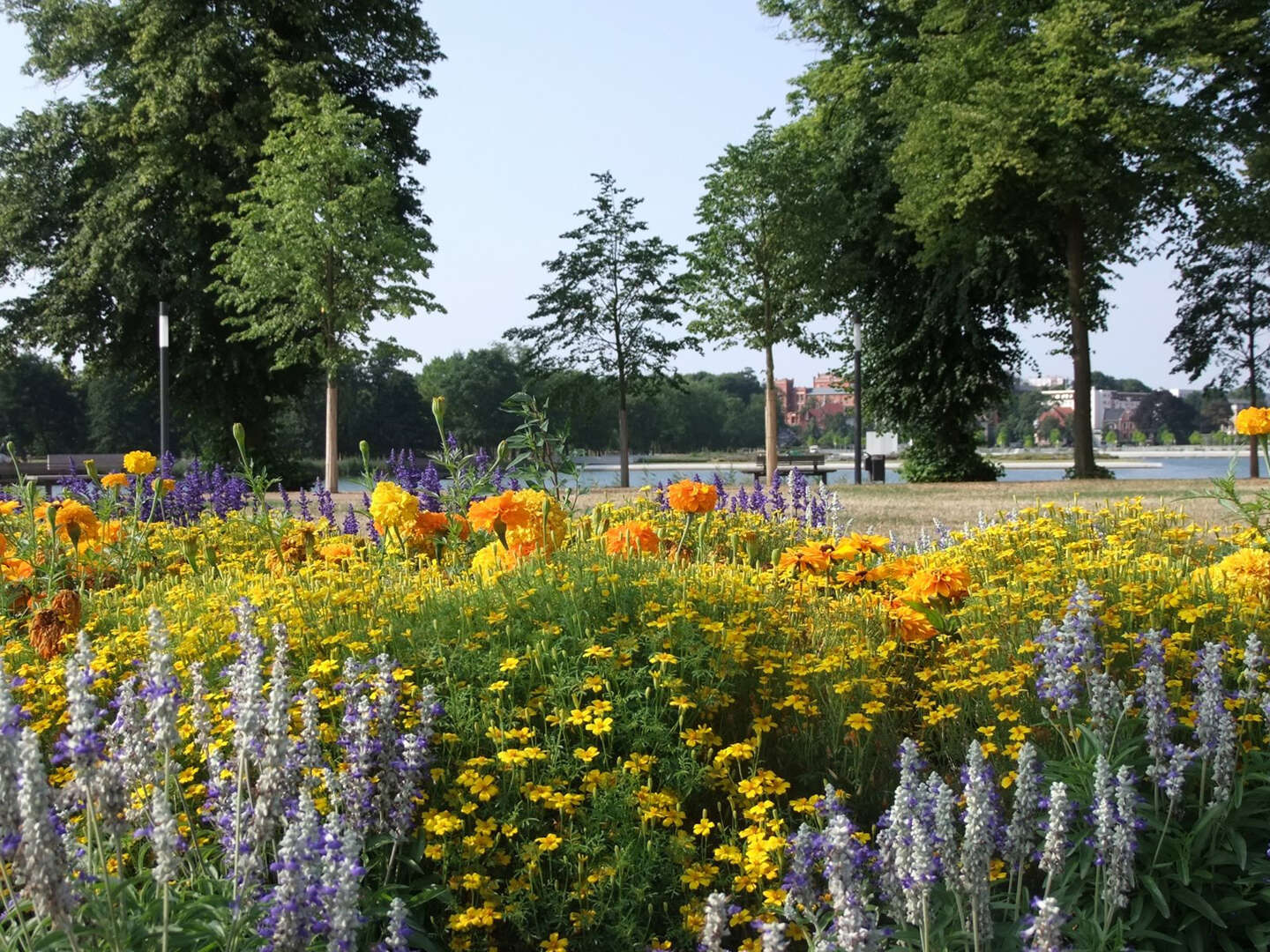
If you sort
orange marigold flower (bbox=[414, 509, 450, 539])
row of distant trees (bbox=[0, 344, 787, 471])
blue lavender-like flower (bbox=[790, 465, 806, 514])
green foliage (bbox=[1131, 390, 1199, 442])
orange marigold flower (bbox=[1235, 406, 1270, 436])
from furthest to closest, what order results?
green foliage (bbox=[1131, 390, 1199, 442]) → row of distant trees (bbox=[0, 344, 787, 471]) → blue lavender-like flower (bbox=[790, 465, 806, 514]) → orange marigold flower (bbox=[1235, 406, 1270, 436]) → orange marigold flower (bbox=[414, 509, 450, 539])

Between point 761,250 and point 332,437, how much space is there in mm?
9170

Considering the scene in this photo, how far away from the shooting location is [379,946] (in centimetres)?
182

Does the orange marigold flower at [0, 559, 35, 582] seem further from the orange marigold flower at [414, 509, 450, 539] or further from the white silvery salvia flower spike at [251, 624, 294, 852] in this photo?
the white silvery salvia flower spike at [251, 624, 294, 852]

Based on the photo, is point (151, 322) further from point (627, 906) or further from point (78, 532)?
point (627, 906)

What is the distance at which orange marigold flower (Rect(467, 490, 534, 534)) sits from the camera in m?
3.98

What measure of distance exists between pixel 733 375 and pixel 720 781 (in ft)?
Result: 356

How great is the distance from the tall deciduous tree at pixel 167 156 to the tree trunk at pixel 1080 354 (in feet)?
45.6

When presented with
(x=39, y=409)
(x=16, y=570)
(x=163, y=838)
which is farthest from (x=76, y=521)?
(x=39, y=409)

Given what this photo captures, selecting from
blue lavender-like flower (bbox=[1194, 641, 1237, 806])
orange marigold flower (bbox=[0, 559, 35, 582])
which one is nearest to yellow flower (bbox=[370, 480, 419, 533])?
orange marigold flower (bbox=[0, 559, 35, 582])

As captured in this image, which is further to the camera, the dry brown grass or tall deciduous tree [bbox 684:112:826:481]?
tall deciduous tree [bbox 684:112:826:481]

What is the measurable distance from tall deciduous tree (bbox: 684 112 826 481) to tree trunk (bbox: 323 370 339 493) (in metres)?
7.38

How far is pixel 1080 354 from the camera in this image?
19.9 meters

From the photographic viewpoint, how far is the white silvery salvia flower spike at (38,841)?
4.86ft

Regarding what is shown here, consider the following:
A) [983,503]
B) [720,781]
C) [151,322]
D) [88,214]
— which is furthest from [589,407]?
[720,781]
